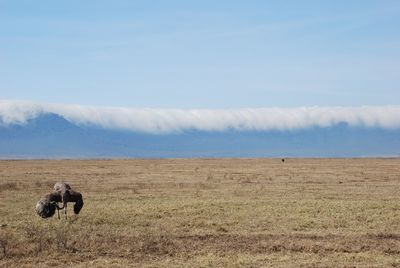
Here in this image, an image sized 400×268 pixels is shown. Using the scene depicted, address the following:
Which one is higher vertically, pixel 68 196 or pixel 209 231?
pixel 68 196

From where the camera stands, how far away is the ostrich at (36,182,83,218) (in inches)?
1140

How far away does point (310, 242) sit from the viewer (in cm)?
2209

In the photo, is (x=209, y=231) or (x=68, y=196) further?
(x=68, y=196)

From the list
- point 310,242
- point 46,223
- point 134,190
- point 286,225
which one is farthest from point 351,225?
point 134,190

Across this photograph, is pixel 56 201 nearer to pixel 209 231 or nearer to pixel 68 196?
pixel 68 196

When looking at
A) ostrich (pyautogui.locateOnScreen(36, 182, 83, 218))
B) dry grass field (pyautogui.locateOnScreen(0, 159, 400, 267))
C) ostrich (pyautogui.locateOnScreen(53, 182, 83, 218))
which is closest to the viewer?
dry grass field (pyautogui.locateOnScreen(0, 159, 400, 267))

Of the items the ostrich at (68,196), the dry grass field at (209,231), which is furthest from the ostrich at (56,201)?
the dry grass field at (209,231)

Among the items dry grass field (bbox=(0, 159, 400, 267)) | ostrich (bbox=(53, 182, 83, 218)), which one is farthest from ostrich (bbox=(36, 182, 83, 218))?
dry grass field (bbox=(0, 159, 400, 267))

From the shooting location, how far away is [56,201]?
97.6 feet

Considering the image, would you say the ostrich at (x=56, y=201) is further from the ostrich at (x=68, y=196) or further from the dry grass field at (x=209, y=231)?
the dry grass field at (x=209, y=231)

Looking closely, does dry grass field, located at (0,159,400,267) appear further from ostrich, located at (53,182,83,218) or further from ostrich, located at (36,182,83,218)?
ostrich, located at (53,182,83,218)

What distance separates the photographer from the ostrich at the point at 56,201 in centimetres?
2895

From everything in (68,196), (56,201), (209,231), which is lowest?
(209,231)

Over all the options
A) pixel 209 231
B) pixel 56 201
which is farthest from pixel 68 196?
pixel 209 231
